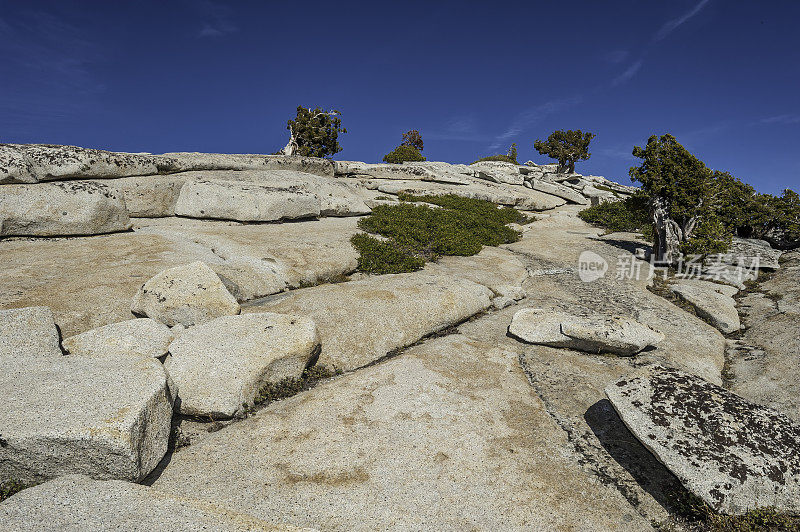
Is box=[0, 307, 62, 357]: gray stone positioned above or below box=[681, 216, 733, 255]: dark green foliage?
below

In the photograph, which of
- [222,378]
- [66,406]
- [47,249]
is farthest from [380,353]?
[47,249]

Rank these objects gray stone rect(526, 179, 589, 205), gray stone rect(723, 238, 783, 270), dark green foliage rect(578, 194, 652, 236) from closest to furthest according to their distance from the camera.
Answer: gray stone rect(723, 238, 783, 270) → dark green foliage rect(578, 194, 652, 236) → gray stone rect(526, 179, 589, 205)

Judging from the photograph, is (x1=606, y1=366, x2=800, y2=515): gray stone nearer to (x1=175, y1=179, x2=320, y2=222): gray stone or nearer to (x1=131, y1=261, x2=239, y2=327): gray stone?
(x1=131, y1=261, x2=239, y2=327): gray stone

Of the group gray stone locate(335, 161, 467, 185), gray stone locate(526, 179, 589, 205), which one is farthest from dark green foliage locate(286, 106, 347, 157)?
gray stone locate(526, 179, 589, 205)

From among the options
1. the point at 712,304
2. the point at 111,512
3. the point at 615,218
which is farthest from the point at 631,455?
the point at 615,218

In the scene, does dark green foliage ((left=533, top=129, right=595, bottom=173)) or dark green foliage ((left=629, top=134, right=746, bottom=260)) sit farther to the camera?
dark green foliage ((left=533, top=129, right=595, bottom=173))

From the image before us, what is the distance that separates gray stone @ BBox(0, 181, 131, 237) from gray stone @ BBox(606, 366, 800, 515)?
16.3 m

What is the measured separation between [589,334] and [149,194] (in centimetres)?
1783

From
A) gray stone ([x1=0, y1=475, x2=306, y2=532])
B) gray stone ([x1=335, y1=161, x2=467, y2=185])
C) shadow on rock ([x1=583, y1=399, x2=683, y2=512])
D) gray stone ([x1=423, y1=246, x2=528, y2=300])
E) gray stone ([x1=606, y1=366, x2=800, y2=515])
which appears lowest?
gray stone ([x1=0, y1=475, x2=306, y2=532])

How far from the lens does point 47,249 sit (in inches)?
472

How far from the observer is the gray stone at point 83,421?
14.7ft

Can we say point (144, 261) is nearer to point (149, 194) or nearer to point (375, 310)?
point (375, 310)

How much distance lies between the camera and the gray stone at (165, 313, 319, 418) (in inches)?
258
